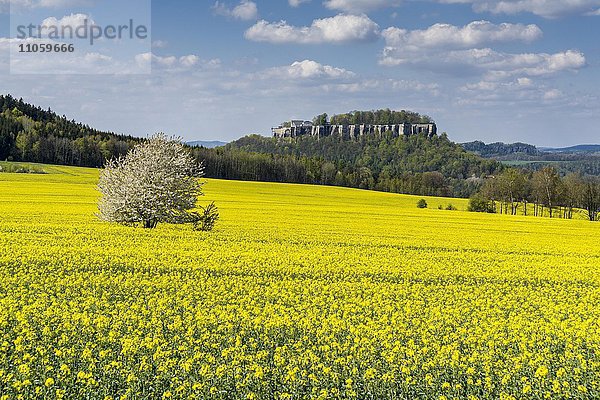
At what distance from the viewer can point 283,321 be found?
11.0 meters

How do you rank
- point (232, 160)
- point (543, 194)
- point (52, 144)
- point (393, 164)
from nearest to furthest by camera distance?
point (543, 194), point (52, 144), point (232, 160), point (393, 164)

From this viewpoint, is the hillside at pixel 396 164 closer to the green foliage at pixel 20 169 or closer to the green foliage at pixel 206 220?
the green foliage at pixel 20 169

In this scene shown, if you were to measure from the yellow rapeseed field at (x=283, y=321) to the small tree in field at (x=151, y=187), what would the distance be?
4.70 m

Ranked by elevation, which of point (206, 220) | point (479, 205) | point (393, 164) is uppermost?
point (393, 164)

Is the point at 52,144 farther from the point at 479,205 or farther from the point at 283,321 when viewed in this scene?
the point at 283,321

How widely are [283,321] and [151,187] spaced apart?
19067mm

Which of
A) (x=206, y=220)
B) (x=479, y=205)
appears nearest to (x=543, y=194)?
(x=479, y=205)

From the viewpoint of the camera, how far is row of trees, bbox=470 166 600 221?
7356 centimetres

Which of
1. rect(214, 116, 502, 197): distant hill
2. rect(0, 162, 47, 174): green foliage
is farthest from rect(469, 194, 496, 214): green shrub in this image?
rect(0, 162, 47, 174): green foliage

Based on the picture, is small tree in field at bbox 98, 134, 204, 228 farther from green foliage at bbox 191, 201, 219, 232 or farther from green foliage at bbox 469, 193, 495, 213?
green foliage at bbox 469, 193, 495, 213

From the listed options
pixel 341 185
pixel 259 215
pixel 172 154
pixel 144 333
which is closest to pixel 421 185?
pixel 341 185

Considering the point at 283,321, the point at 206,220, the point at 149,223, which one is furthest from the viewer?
the point at 206,220

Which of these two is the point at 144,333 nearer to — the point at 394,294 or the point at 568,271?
the point at 394,294

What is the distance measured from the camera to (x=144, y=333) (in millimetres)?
10297
